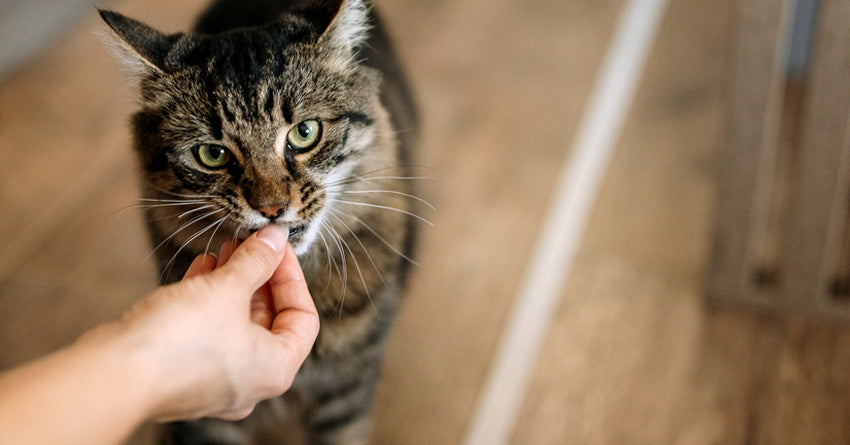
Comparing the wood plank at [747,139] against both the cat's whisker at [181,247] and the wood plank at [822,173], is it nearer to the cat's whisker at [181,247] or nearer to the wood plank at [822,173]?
the wood plank at [822,173]

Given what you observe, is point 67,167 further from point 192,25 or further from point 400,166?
point 400,166

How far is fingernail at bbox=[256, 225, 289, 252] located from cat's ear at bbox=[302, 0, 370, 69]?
0.70 ft

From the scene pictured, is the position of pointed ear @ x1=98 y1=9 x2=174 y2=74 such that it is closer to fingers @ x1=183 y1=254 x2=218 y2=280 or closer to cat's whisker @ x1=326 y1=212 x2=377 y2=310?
fingers @ x1=183 y1=254 x2=218 y2=280

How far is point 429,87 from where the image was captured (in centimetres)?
179

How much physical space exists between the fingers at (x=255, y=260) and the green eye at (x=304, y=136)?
11 centimetres

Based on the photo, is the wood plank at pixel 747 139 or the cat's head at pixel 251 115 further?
the wood plank at pixel 747 139

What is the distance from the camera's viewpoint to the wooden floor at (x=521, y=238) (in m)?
1.30

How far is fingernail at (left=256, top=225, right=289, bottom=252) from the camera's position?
2.43 ft

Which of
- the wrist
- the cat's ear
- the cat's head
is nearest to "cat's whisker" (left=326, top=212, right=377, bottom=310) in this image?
the cat's head

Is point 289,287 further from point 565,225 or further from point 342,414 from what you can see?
point 565,225

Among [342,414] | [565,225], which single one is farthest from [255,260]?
[565,225]

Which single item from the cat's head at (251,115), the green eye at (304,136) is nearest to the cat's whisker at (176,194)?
the cat's head at (251,115)

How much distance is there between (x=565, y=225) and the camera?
5.16 feet

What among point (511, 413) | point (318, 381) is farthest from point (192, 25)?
point (511, 413)
